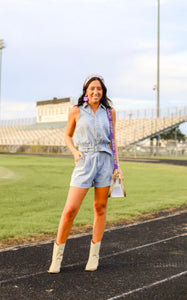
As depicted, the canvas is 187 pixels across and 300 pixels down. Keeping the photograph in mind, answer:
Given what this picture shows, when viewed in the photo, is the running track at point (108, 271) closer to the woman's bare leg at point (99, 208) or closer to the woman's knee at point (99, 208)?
the woman's bare leg at point (99, 208)

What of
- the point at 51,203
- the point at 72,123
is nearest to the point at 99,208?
the point at 72,123

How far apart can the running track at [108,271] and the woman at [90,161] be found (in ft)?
0.83

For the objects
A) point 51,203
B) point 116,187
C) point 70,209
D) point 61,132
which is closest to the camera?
point 70,209

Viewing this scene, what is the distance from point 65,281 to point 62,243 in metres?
0.42

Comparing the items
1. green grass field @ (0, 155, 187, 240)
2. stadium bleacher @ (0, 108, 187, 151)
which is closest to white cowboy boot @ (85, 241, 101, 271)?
green grass field @ (0, 155, 187, 240)

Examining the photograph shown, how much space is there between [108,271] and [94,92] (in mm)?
2056

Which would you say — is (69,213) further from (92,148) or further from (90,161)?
(92,148)

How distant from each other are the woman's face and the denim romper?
124 millimetres

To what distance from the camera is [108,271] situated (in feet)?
13.9

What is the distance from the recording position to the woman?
13.3 ft

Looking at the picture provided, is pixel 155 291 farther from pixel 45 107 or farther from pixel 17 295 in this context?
pixel 45 107

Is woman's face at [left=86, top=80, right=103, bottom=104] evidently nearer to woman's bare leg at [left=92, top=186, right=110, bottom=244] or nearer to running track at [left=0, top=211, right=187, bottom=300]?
woman's bare leg at [left=92, top=186, right=110, bottom=244]

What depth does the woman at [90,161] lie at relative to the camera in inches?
159

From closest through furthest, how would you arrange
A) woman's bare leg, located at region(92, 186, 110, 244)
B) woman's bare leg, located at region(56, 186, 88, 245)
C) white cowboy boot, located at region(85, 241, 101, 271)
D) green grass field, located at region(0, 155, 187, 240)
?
woman's bare leg, located at region(56, 186, 88, 245), woman's bare leg, located at region(92, 186, 110, 244), white cowboy boot, located at region(85, 241, 101, 271), green grass field, located at region(0, 155, 187, 240)
